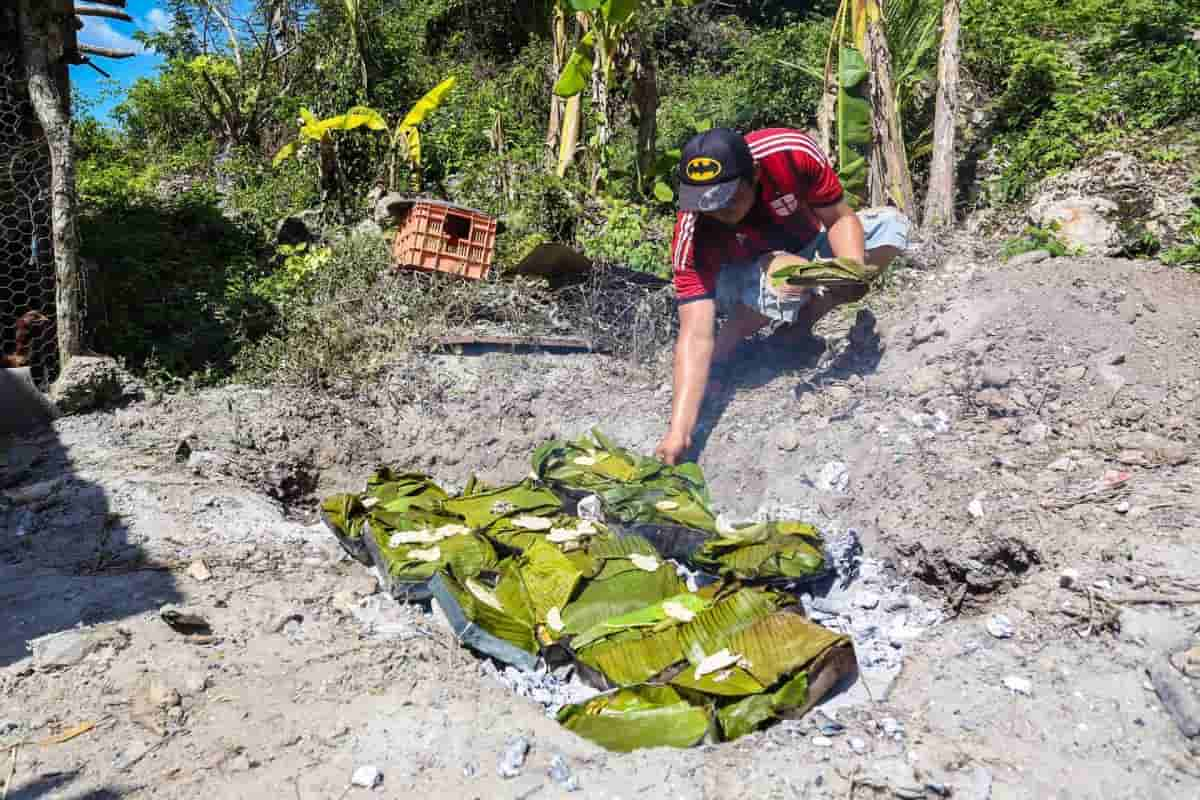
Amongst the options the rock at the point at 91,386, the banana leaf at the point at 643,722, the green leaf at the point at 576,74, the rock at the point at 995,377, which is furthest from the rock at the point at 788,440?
the green leaf at the point at 576,74

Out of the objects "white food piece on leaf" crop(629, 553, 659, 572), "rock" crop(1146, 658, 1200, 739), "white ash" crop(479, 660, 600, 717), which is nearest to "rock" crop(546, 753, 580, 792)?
"white ash" crop(479, 660, 600, 717)

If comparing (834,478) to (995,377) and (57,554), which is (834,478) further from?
(57,554)

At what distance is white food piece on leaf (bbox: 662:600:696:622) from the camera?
7.70 feet

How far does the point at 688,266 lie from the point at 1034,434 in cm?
142

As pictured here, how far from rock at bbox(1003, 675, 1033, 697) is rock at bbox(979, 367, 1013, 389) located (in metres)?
1.64

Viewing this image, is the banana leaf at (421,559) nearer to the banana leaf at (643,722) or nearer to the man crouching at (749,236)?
the banana leaf at (643,722)

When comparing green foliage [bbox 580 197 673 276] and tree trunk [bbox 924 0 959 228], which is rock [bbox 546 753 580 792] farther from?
tree trunk [bbox 924 0 959 228]

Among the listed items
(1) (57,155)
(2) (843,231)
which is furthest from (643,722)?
(1) (57,155)

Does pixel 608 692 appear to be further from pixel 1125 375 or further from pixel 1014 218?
pixel 1014 218

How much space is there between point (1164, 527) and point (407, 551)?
7.09 ft

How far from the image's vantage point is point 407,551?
2729 millimetres

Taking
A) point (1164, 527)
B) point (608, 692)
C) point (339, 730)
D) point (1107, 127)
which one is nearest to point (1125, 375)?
point (1164, 527)

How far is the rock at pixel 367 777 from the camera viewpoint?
1.81 m

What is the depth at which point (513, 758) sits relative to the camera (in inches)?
74.4
